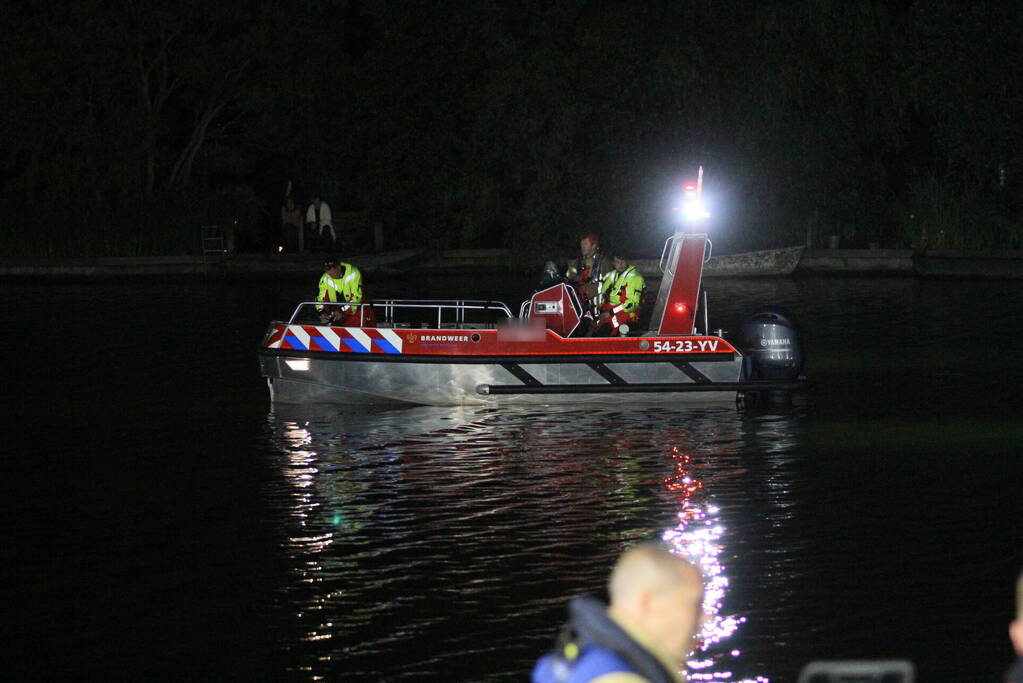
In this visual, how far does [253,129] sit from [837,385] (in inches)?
1180

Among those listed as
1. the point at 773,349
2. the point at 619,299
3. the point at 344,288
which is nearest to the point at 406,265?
the point at 344,288

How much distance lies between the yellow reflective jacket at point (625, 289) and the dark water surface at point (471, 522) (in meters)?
1.22

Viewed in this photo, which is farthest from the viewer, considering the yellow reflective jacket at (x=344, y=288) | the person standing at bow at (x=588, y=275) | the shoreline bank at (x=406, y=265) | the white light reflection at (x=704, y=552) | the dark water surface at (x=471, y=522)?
the shoreline bank at (x=406, y=265)

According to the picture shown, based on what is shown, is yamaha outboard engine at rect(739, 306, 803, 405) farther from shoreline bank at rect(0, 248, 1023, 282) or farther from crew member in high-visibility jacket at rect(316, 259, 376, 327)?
shoreline bank at rect(0, 248, 1023, 282)

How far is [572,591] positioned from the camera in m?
10.4

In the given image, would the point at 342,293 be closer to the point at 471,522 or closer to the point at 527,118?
the point at 471,522

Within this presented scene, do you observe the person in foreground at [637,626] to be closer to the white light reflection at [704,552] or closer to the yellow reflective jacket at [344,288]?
the white light reflection at [704,552]

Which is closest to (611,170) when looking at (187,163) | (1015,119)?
(1015,119)

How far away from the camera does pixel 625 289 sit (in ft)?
59.0

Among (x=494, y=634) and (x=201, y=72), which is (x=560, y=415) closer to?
(x=494, y=634)

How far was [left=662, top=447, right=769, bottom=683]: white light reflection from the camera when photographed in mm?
8984

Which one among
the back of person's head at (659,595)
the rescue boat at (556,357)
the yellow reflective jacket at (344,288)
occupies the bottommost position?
the rescue boat at (556,357)

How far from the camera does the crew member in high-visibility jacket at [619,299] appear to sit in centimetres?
1792

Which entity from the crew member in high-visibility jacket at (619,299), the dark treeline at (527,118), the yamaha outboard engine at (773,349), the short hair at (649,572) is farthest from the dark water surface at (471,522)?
the dark treeline at (527,118)
